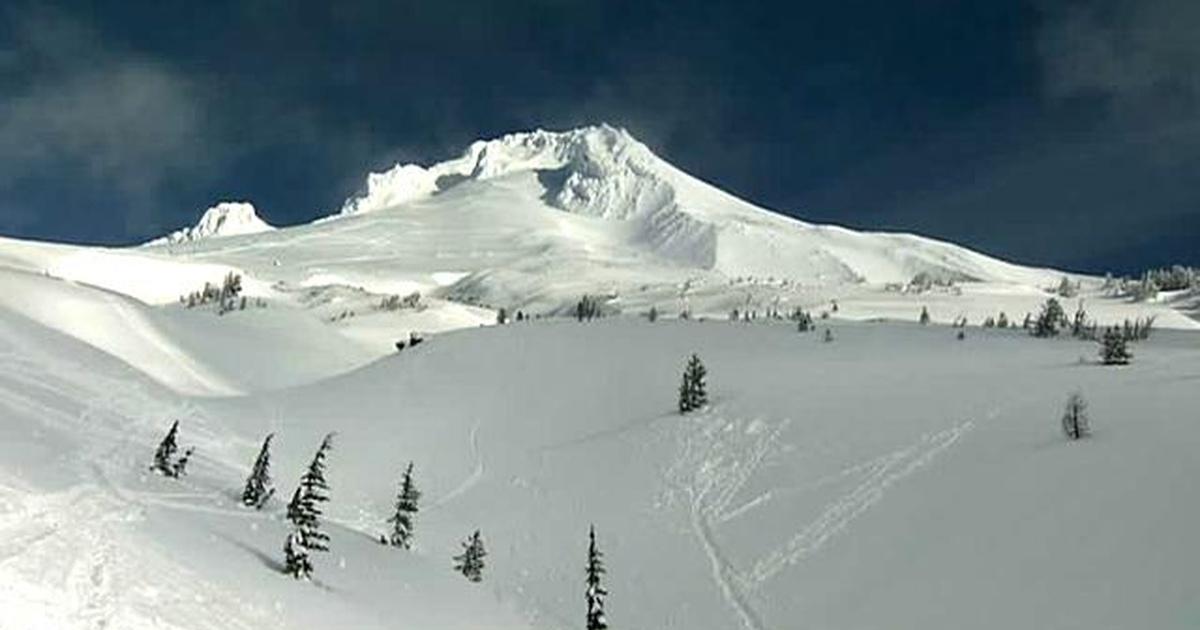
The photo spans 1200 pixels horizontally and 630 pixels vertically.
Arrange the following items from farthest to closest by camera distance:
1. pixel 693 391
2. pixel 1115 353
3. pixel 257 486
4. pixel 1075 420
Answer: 1. pixel 693 391
2. pixel 1115 353
3. pixel 1075 420
4. pixel 257 486

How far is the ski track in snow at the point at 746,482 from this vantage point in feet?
123

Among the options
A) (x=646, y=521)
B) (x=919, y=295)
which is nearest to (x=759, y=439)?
(x=646, y=521)

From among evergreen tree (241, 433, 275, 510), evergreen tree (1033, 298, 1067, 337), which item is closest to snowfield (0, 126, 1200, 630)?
evergreen tree (241, 433, 275, 510)

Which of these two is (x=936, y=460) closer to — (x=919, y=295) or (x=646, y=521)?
(x=646, y=521)

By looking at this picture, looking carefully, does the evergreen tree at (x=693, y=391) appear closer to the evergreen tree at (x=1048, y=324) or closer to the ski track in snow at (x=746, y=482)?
the ski track in snow at (x=746, y=482)

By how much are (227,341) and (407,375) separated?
100 feet

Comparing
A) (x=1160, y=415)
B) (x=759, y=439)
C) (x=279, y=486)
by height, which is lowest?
(x=279, y=486)

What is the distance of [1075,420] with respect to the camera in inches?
1593

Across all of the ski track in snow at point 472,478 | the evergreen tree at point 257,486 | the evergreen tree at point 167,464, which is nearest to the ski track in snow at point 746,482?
the ski track in snow at point 472,478

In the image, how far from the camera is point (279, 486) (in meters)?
53.6

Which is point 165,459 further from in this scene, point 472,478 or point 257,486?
point 472,478

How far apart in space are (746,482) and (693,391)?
1616 centimetres

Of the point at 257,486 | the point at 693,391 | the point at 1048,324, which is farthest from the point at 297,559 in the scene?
the point at 1048,324

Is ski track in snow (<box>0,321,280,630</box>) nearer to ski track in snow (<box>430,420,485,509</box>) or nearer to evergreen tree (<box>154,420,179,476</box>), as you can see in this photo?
evergreen tree (<box>154,420,179,476</box>)
